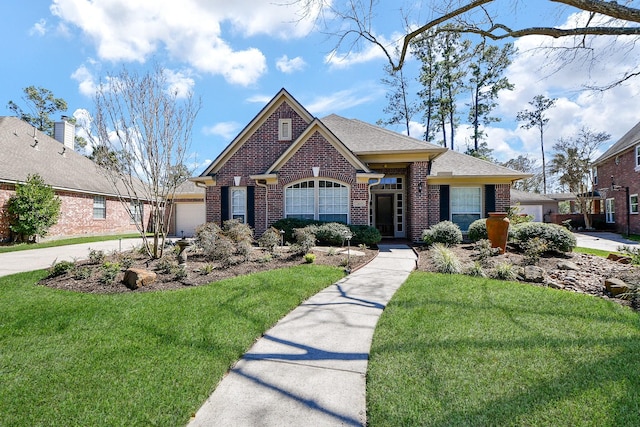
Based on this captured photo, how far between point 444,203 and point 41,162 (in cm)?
2153

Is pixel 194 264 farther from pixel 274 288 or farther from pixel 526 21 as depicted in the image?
pixel 526 21

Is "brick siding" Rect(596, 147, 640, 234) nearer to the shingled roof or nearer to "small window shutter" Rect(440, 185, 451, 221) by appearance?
"small window shutter" Rect(440, 185, 451, 221)

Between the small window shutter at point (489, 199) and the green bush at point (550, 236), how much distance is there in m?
3.49

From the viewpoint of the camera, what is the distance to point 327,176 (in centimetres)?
1190

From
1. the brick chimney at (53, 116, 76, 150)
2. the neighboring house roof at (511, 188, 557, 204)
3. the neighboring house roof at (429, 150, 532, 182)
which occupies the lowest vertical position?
the neighboring house roof at (511, 188, 557, 204)

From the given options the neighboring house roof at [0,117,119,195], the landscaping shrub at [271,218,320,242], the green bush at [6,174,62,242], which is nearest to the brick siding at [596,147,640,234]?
the landscaping shrub at [271,218,320,242]

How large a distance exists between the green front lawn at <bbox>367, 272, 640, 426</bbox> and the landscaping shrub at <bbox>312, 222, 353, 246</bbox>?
216 inches

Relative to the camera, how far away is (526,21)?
22.8 ft

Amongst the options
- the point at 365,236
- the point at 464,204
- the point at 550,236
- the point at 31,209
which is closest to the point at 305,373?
the point at 365,236

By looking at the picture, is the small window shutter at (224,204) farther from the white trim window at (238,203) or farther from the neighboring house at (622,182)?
the neighboring house at (622,182)

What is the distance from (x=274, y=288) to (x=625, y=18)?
6.94 m

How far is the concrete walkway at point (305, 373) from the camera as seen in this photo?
→ 2.42 meters

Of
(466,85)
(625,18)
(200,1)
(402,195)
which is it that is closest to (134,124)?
(200,1)

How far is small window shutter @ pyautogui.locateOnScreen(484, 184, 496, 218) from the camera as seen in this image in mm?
13039
